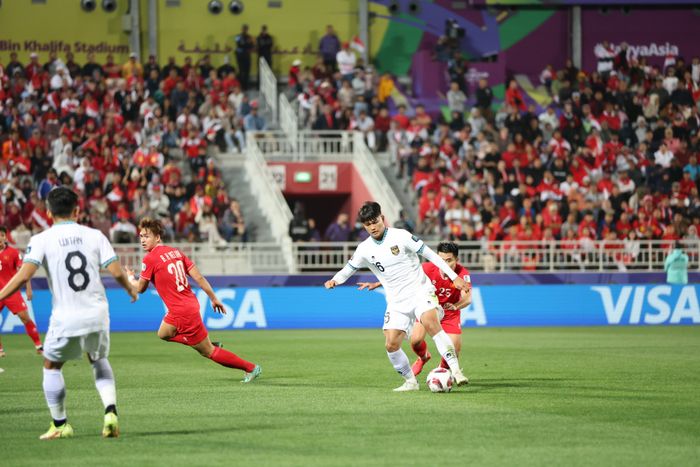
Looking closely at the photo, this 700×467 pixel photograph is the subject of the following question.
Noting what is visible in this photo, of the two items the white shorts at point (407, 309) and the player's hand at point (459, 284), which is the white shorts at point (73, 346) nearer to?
the player's hand at point (459, 284)

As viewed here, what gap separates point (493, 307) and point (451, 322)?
1370 cm

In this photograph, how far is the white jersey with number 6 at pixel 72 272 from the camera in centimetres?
980

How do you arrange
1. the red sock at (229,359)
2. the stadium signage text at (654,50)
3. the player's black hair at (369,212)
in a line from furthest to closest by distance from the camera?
the stadium signage text at (654,50) < the red sock at (229,359) < the player's black hair at (369,212)

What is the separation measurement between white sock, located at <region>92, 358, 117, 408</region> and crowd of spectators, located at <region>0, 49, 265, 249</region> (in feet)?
62.7

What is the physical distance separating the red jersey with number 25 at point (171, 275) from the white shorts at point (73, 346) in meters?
5.01

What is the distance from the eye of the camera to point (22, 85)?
111 ft

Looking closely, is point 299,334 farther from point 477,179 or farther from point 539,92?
point 539,92

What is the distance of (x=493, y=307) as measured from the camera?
2861 cm

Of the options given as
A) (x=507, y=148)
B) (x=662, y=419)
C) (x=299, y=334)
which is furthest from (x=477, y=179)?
(x=662, y=419)

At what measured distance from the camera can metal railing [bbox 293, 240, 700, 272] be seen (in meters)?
29.4

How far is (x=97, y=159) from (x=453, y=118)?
36.5 ft

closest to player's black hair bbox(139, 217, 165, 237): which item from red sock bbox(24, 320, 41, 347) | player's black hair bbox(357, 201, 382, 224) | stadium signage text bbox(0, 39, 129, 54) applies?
player's black hair bbox(357, 201, 382, 224)

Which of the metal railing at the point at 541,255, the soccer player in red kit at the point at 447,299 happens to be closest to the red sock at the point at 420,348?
the soccer player in red kit at the point at 447,299

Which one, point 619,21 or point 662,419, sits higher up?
point 619,21
